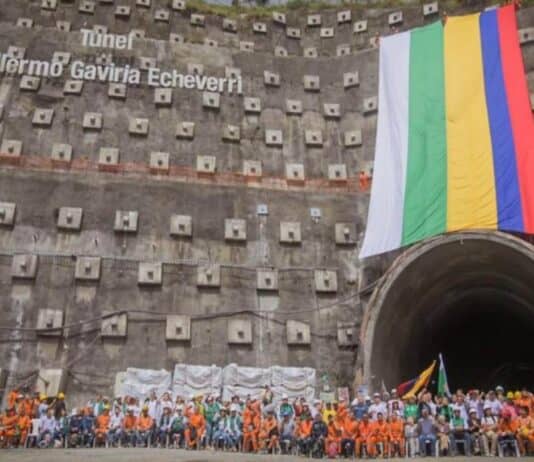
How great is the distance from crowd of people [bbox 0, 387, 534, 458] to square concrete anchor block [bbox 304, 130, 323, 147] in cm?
1262

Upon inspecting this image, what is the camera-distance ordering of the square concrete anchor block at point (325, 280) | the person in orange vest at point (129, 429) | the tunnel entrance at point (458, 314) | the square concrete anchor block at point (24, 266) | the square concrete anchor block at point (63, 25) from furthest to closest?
1. the square concrete anchor block at point (63, 25)
2. the square concrete anchor block at point (325, 280)
3. the square concrete anchor block at point (24, 266)
4. the tunnel entrance at point (458, 314)
5. the person in orange vest at point (129, 429)

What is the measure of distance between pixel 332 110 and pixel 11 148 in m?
12.8

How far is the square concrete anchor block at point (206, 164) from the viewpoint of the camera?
2566cm

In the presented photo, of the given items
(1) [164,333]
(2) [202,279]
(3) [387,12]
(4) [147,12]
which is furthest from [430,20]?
(1) [164,333]

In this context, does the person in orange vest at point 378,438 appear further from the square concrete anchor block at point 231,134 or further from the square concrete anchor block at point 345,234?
the square concrete anchor block at point 231,134

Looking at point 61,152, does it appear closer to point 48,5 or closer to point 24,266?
point 24,266

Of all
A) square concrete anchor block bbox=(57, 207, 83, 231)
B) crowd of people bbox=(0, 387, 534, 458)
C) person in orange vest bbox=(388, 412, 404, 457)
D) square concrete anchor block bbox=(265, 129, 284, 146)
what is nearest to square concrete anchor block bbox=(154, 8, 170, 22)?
square concrete anchor block bbox=(265, 129, 284, 146)

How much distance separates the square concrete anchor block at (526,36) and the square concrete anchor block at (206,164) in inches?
535

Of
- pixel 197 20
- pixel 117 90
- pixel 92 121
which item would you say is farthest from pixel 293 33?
pixel 92 121

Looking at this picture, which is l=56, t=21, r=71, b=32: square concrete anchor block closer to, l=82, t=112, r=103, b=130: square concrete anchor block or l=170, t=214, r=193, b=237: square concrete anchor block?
l=82, t=112, r=103, b=130: square concrete anchor block

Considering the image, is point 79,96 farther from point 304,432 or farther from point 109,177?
point 304,432

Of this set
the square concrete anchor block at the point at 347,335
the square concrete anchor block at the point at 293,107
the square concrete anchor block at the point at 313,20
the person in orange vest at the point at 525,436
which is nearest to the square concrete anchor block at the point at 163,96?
the square concrete anchor block at the point at 293,107

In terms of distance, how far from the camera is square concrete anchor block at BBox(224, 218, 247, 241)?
76.4ft

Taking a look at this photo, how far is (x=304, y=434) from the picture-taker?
1555cm
